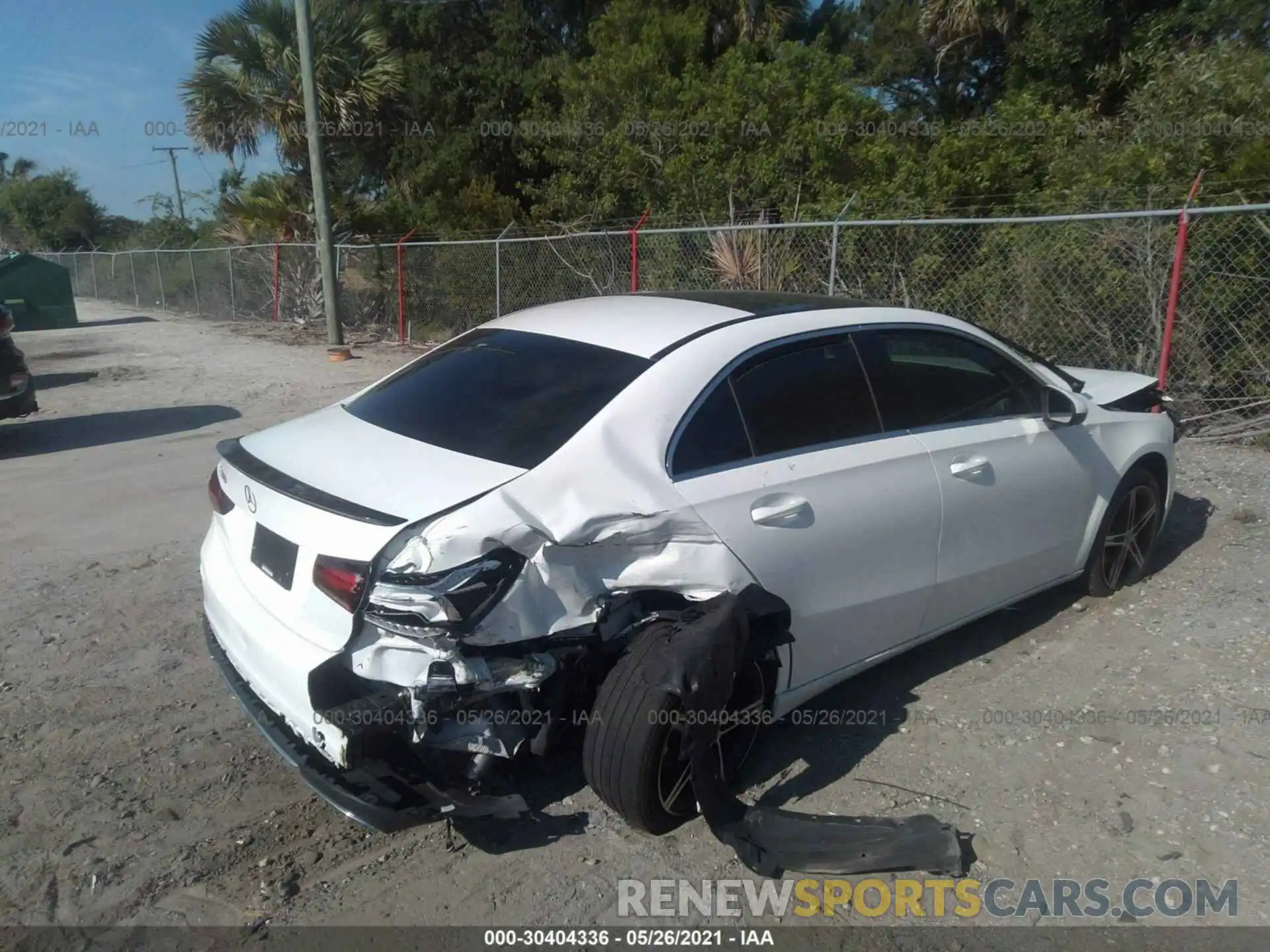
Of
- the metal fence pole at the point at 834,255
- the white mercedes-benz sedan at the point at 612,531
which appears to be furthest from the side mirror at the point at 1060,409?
the metal fence pole at the point at 834,255

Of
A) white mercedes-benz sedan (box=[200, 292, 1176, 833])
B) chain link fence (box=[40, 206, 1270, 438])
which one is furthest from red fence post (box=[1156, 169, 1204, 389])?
white mercedes-benz sedan (box=[200, 292, 1176, 833])

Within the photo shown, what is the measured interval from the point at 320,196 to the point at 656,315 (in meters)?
14.0

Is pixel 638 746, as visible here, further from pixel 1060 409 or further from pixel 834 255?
pixel 834 255

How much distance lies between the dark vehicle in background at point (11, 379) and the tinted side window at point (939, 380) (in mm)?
7656

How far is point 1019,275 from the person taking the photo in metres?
8.93

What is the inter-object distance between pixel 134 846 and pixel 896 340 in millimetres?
3290

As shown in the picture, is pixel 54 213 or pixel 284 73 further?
pixel 54 213

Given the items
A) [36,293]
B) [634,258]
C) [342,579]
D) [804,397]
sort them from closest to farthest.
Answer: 1. [342,579]
2. [804,397]
3. [634,258]
4. [36,293]

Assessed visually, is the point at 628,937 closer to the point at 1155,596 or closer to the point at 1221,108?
the point at 1155,596

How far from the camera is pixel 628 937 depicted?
2859 mm

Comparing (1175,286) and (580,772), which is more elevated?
(1175,286)

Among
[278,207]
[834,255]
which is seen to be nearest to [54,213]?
[278,207]

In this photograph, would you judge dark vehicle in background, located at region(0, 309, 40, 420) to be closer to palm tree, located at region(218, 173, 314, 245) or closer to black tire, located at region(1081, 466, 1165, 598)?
black tire, located at region(1081, 466, 1165, 598)

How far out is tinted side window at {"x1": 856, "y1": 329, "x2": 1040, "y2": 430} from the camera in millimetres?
3992
